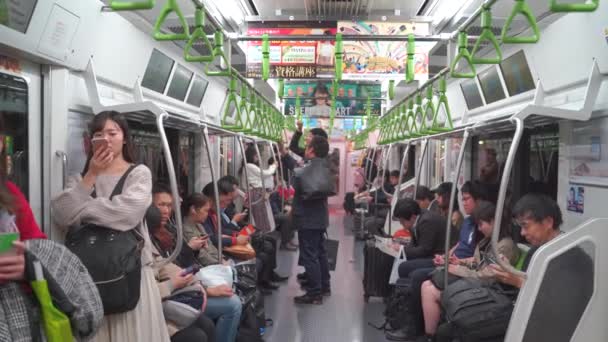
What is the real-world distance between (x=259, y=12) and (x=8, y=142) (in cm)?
405

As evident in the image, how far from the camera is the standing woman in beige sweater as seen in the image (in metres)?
2.38

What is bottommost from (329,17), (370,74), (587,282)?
(587,282)

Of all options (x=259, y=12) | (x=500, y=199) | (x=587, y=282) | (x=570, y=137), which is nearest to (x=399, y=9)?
(x=259, y=12)

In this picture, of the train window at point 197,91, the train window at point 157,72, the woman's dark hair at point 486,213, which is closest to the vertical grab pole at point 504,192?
the woman's dark hair at point 486,213

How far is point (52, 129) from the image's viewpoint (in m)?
3.01

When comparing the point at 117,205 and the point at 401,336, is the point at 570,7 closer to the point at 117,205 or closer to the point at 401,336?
the point at 117,205

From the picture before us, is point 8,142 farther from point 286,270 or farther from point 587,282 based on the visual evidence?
point 286,270

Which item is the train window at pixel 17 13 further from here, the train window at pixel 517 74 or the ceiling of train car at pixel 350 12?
the train window at pixel 517 74

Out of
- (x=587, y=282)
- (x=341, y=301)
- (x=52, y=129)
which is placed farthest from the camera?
(x=341, y=301)

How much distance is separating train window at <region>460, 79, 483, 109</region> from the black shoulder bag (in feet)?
15.7

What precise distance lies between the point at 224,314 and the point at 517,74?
3.48 meters

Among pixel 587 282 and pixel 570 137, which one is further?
pixel 570 137

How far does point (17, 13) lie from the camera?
101 inches

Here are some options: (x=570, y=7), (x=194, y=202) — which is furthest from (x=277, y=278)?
(x=570, y=7)
